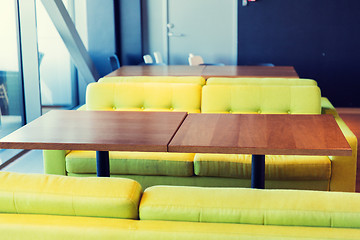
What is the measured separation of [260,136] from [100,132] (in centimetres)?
94

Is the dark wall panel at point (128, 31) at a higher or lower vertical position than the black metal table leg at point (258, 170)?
higher

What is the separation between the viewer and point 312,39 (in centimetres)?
815

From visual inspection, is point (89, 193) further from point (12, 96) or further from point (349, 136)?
point (12, 96)

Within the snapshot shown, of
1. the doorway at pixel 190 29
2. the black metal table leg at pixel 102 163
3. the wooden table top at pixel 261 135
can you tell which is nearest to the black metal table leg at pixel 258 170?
the wooden table top at pixel 261 135

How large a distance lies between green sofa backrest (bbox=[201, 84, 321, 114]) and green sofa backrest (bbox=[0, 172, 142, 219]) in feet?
8.34

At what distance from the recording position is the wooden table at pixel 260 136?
2850mm

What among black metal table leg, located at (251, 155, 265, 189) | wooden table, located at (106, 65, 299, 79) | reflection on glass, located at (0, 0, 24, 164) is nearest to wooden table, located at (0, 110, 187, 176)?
black metal table leg, located at (251, 155, 265, 189)

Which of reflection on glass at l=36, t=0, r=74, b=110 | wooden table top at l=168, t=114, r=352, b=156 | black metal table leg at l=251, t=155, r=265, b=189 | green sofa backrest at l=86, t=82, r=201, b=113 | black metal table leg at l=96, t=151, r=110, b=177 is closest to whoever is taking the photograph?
wooden table top at l=168, t=114, r=352, b=156

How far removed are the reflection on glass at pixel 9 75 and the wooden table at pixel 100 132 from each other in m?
2.03

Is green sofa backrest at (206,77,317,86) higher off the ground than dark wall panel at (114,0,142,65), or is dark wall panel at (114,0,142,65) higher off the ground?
dark wall panel at (114,0,142,65)

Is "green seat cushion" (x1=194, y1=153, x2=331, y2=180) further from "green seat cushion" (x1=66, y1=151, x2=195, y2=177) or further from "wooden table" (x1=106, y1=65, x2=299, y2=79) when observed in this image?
"wooden table" (x1=106, y1=65, x2=299, y2=79)

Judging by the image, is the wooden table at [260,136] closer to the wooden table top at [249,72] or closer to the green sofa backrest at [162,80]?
the green sofa backrest at [162,80]

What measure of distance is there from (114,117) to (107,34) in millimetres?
4886

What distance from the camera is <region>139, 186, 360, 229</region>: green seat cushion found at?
6.05ft
